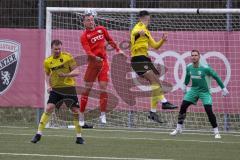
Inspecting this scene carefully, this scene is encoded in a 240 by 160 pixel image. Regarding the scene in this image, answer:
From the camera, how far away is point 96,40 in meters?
17.5

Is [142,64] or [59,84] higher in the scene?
[142,64]

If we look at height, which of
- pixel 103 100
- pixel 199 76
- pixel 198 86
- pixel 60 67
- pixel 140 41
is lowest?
pixel 103 100

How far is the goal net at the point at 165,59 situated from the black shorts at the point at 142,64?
100cm

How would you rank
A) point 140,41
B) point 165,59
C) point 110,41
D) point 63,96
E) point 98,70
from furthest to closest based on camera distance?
point 165,59
point 98,70
point 110,41
point 140,41
point 63,96

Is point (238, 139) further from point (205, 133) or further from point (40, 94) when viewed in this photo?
point (40, 94)

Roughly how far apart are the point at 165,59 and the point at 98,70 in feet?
6.00

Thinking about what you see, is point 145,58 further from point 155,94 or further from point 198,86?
point 198,86

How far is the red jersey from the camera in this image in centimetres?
1741

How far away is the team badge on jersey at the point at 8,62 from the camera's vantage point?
19.6m

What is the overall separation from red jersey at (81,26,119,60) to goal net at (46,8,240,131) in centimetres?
108

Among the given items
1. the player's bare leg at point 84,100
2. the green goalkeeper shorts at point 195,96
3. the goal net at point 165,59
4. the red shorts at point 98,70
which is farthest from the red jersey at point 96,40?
the green goalkeeper shorts at point 195,96

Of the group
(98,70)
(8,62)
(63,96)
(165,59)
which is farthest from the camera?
(8,62)

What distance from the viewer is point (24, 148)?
13281 millimetres

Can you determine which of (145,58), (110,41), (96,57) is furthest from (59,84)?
(145,58)
